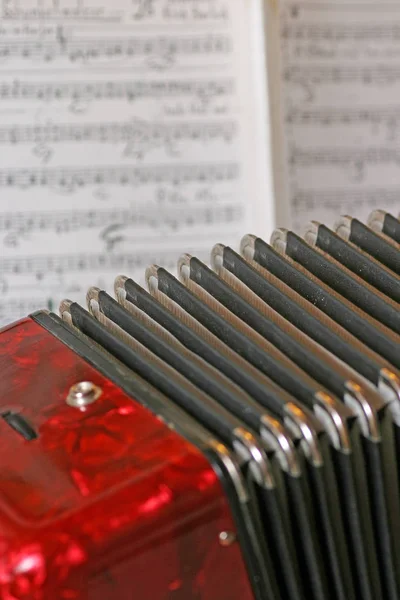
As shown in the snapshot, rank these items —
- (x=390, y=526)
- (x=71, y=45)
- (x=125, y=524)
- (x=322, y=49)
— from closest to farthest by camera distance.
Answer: (x=125, y=524)
(x=390, y=526)
(x=71, y=45)
(x=322, y=49)

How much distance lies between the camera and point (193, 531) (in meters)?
0.69

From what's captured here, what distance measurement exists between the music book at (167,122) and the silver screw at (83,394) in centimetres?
157

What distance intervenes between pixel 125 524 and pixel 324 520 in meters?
0.19

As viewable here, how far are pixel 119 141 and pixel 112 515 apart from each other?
176cm

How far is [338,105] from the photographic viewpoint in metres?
2.45

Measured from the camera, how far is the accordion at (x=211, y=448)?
67 cm

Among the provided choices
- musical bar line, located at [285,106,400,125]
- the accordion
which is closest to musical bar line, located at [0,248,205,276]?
musical bar line, located at [285,106,400,125]

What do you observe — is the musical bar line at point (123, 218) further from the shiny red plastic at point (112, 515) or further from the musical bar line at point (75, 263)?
the shiny red plastic at point (112, 515)

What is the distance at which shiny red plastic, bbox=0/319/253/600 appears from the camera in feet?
2.13

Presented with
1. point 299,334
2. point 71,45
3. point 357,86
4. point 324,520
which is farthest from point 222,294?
point 357,86

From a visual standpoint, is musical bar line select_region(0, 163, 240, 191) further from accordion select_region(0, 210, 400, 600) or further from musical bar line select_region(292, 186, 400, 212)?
accordion select_region(0, 210, 400, 600)

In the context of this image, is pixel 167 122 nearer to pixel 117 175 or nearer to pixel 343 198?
pixel 117 175

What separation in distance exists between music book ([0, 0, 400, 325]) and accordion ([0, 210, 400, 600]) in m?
1.44

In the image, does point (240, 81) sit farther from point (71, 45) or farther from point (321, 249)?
point (321, 249)
